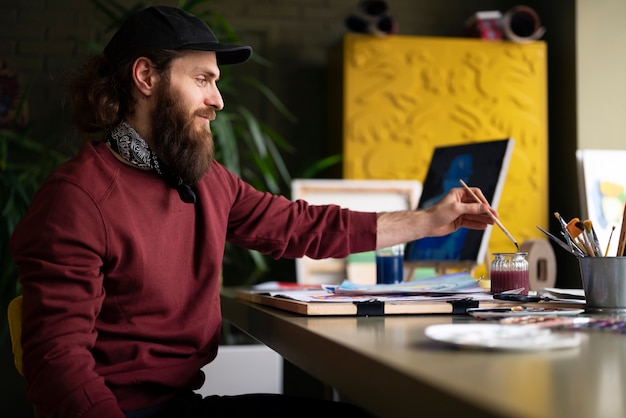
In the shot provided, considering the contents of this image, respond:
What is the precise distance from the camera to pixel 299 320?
130cm

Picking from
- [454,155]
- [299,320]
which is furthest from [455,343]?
[454,155]

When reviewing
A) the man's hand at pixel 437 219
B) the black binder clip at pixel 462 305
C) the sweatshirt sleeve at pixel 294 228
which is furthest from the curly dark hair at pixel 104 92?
the black binder clip at pixel 462 305

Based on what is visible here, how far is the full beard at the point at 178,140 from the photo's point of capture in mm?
1572

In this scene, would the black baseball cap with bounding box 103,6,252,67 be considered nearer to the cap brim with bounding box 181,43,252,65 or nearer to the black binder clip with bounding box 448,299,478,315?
the cap brim with bounding box 181,43,252,65

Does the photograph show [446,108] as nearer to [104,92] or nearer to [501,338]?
[104,92]

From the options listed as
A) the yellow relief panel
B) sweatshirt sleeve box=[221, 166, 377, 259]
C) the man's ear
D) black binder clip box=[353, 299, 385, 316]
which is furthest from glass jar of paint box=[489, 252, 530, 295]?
the yellow relief panel

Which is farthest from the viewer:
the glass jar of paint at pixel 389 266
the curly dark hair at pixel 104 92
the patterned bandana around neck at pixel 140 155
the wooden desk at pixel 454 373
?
the glass jar of paint at pixel 389 266

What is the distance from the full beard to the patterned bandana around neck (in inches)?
0.7

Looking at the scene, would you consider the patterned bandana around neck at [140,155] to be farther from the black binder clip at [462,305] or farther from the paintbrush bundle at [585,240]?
the paintbrush bundle at [585,240]

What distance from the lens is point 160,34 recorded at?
5.16ft

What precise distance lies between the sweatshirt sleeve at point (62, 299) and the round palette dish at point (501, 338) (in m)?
0.56

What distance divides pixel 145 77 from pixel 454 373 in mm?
1114

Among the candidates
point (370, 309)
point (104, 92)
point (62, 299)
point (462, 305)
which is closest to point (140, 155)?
point (104, 92)

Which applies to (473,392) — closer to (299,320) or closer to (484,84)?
(299,320)
